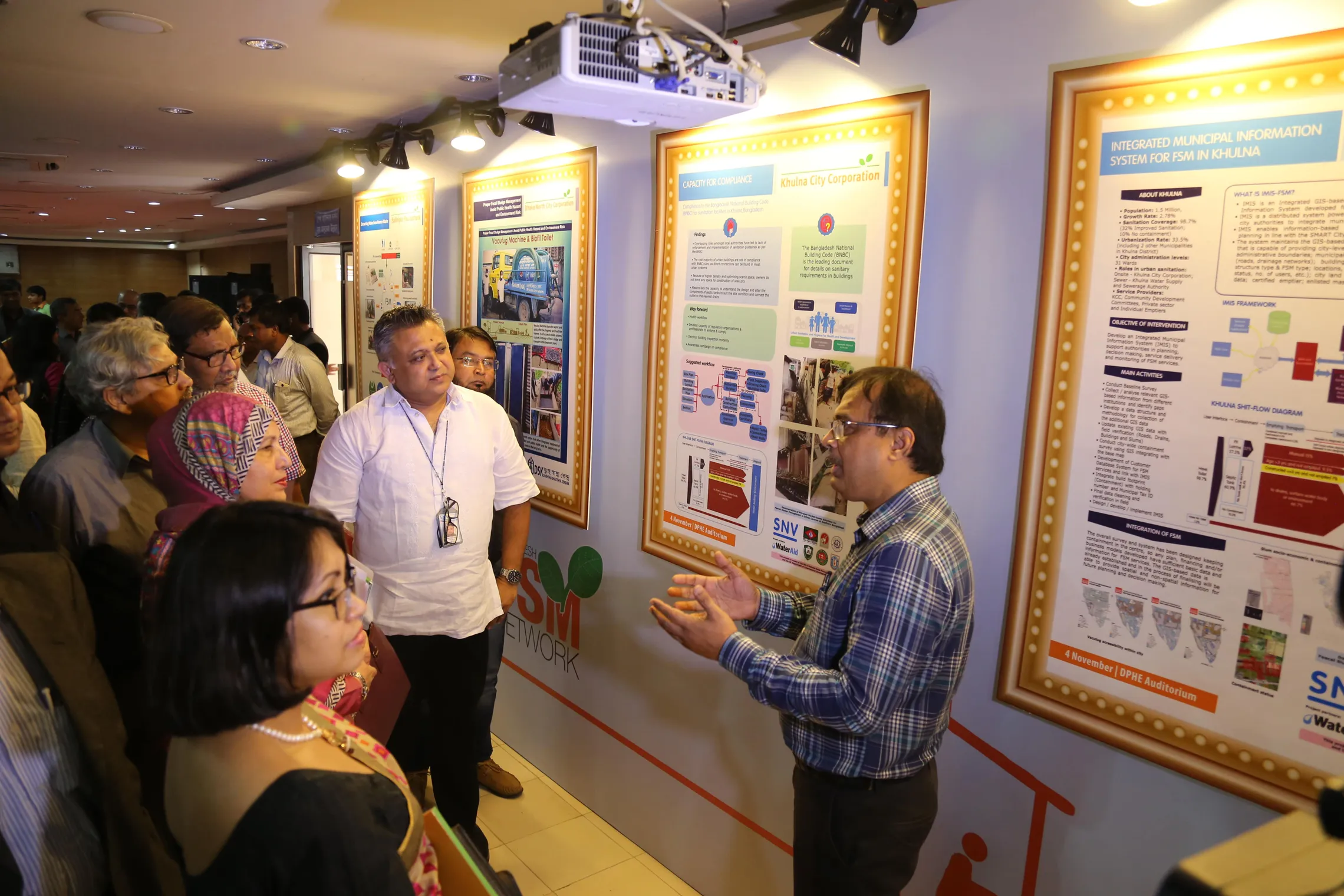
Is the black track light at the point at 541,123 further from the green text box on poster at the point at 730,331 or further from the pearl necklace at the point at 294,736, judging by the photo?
the pearl necklace at the point at 294,736

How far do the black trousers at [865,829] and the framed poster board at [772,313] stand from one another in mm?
686

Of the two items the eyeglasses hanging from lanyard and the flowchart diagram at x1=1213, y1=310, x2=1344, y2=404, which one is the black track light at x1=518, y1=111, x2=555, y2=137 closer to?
the eyeglasses hanging from lanyard

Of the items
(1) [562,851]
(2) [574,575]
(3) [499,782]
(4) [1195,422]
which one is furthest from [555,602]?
(4) [1195,422]

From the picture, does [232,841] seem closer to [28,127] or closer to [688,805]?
[688,805]

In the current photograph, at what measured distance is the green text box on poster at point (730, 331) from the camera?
2.40 metres

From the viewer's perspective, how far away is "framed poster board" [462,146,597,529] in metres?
3.15

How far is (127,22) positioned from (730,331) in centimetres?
221

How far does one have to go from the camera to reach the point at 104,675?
1.68 meters

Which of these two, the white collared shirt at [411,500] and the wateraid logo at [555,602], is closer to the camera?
the white collared shirt at [411,500]

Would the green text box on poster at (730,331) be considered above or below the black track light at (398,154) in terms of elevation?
below

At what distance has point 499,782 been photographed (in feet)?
11.2

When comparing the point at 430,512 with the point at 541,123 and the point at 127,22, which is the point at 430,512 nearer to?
the point at 541,123

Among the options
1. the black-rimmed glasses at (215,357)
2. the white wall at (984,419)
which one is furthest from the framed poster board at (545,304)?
the black-rimmed glasses at (215,357)

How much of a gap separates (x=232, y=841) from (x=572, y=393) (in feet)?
7.64
